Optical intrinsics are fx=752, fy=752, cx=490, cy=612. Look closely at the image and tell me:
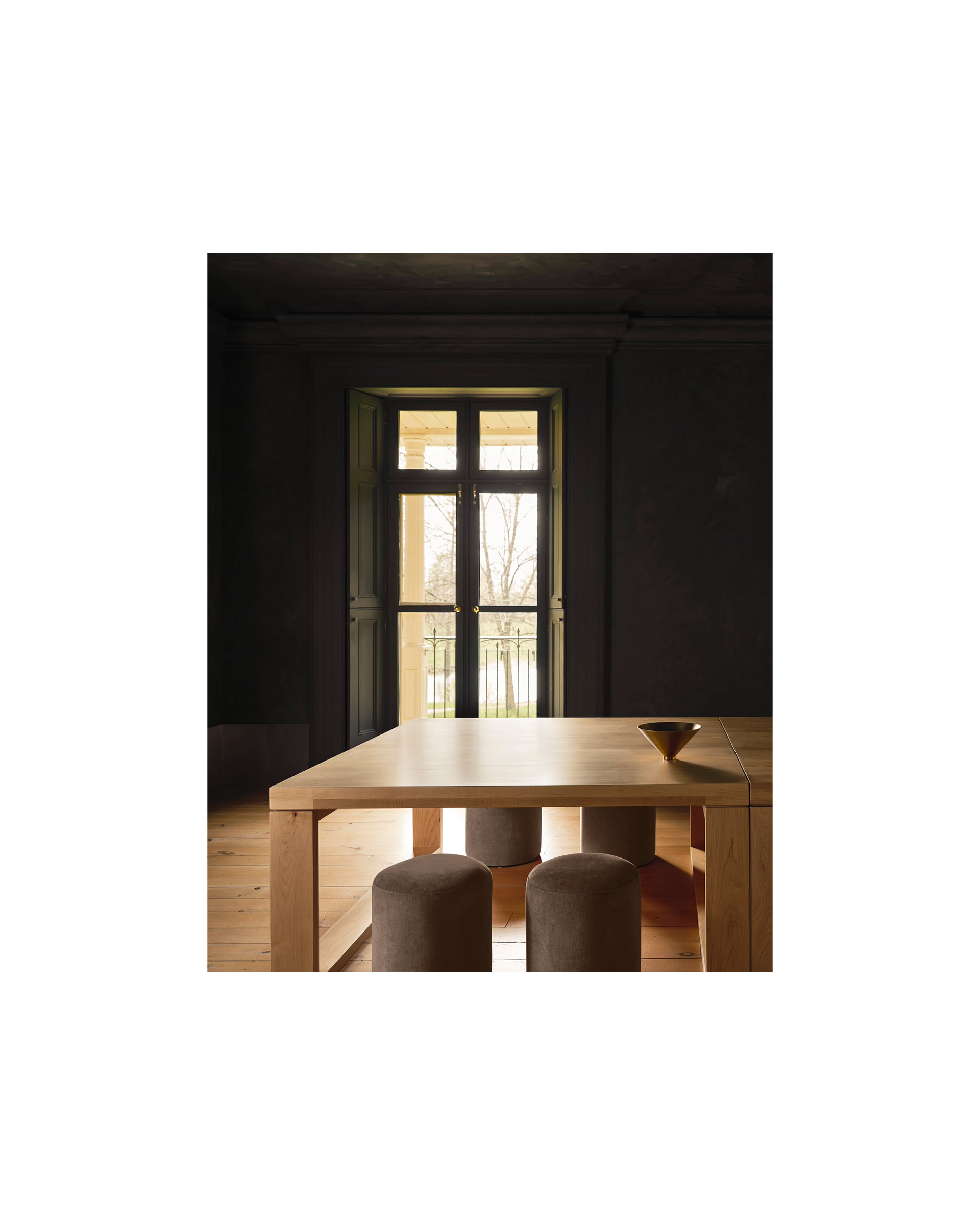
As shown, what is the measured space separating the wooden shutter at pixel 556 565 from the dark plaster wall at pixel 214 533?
2.12m

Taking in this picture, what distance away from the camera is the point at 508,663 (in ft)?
16.5

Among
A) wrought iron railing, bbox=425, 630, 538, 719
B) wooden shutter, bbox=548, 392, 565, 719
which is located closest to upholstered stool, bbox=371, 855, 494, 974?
wooden shutter, bbox=548, 392, 565, 719

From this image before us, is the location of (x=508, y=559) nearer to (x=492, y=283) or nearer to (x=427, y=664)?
(x=427, y=664)

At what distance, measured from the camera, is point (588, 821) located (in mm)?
3104

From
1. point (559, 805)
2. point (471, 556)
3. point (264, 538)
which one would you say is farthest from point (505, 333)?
point (559, 805)

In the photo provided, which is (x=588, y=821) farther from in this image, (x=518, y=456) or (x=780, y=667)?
(x=518, y=456)

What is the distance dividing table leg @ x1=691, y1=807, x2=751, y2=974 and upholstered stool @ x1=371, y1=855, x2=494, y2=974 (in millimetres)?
569

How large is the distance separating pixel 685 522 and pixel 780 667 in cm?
381

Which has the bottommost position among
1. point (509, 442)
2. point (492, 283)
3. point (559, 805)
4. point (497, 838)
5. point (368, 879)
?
point (368, 879)

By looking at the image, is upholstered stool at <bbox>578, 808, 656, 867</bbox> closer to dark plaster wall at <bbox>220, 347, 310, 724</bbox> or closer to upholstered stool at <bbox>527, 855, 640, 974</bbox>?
upholstered stool at <bbox>527, 855, 640, 974</bbox>

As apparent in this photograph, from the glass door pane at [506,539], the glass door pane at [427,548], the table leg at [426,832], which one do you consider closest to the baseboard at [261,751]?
the glass door pane at [427,548]

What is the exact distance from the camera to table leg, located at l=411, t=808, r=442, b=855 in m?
3.16

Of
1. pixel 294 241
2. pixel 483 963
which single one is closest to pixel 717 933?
pixel 483 963

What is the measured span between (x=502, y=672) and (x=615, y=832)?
2000 millimetres
